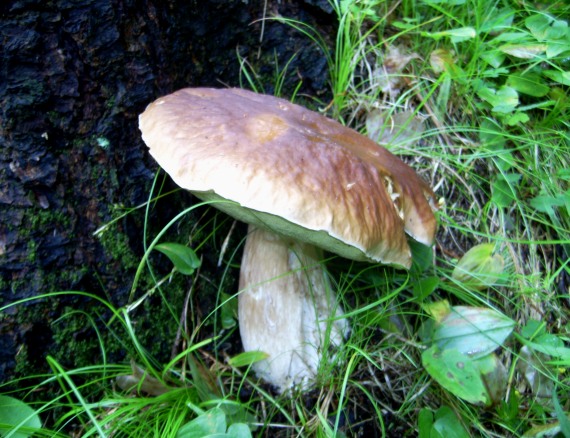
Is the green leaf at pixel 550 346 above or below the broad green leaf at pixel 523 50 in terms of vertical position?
below

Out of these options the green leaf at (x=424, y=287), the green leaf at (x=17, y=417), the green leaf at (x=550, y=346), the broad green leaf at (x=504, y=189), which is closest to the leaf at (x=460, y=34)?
the broad green leaf at (x=504, y=189)

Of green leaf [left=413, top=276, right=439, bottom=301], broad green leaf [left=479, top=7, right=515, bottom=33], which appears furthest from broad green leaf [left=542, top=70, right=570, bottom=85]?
green leaf [left=413, top=276, right=439, bottom=301]

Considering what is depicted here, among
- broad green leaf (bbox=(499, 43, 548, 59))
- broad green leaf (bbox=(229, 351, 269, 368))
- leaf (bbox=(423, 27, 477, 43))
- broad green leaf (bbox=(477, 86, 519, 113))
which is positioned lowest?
broad green leaf (bbox=(229, 351, 269, 368))

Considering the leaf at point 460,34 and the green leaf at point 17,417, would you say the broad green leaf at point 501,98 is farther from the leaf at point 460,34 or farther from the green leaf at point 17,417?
the green leaf at point 17,417

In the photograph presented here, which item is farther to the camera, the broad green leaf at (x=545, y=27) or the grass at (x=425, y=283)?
the broad green leaf at (x=545, y=27)

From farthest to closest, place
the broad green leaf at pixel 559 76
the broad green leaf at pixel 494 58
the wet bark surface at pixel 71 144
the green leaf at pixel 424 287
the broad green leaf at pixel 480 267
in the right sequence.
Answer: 1. the broad green leaf at pixel 494 58
2. the broad green leaf at pixel 559 76
3. the broad green leaf at pixel 480 267
4. the green leaf at pixel 424 287
5. the wet bark surface at pixel 71 144

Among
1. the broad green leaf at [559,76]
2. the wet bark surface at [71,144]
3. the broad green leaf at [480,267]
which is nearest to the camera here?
the wet bark surface at [71,144]

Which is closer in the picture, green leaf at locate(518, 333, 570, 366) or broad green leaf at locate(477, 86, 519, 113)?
green leaf at locate(518, 333, 570, 366)

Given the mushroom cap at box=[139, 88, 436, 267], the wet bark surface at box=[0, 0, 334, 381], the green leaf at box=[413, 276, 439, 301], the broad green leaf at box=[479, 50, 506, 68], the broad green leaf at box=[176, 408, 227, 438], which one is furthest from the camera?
the broad green leaf at box=[479, 50, 506, 68]

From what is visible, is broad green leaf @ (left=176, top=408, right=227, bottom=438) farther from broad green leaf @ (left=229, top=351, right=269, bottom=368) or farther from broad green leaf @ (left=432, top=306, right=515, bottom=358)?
broad green leaf @ (left=432, top=306, right=515, bottom=358)

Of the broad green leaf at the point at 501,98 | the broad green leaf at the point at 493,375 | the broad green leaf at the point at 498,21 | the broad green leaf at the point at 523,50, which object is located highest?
the broad green leaf at the point at 498,21
